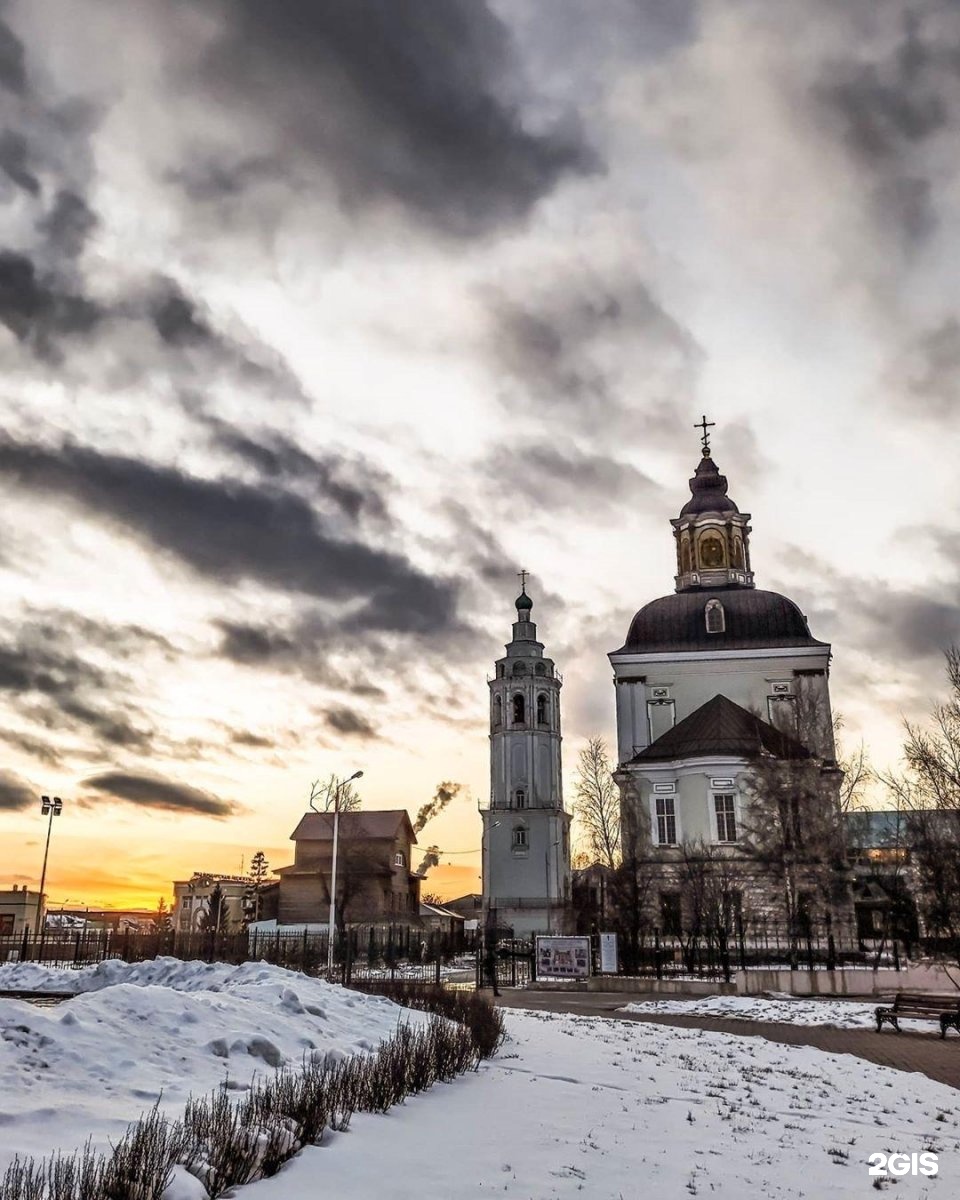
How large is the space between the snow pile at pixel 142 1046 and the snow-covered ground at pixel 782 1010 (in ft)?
35.6

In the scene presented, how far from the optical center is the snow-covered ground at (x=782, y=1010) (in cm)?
2017

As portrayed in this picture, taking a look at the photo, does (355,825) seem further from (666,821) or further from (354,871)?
(666,821)

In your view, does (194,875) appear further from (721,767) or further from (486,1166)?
(486,1166)

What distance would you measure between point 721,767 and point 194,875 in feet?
184

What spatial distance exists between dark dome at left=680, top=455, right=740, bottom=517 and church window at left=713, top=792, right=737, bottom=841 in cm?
2765

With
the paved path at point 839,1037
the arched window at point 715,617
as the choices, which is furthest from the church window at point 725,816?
the paved path at point 839,1037

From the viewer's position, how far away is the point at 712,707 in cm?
5981

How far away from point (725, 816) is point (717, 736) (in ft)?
15.5

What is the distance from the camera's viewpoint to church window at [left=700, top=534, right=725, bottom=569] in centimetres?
7325

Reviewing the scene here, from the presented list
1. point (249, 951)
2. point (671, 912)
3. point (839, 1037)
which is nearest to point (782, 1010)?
point (839, 1037)

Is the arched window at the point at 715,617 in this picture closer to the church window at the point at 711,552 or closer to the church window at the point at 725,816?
the church window at the point at 711,552

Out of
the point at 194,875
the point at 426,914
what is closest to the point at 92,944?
the point at 426,914

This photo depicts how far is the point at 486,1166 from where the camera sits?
23.7 feet

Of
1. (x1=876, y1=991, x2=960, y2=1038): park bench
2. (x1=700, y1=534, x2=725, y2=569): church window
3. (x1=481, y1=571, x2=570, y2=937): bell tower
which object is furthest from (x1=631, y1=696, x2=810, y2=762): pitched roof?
(x1=876, y1=991, x2=960, y2=1038): park bench
